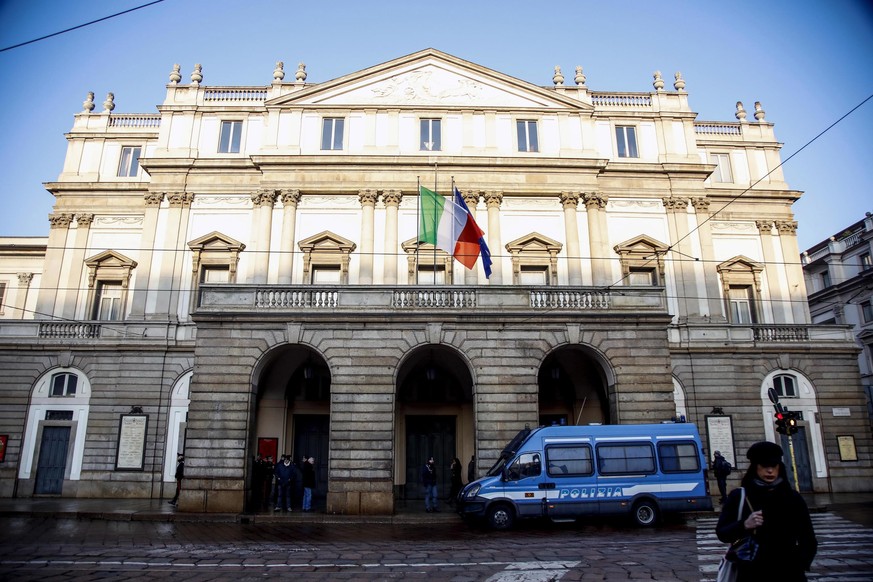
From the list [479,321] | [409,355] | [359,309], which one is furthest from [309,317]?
[479,321]

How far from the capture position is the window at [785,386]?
28594mm

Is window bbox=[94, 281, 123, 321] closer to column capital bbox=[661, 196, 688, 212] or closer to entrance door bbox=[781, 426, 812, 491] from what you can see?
column capital bbox=[661, 196, 688, 212]

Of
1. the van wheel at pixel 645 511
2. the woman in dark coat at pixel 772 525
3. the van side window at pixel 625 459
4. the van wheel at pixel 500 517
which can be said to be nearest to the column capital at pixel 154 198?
the van wheel at pixel 500 517

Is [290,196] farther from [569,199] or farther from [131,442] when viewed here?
[569,199]

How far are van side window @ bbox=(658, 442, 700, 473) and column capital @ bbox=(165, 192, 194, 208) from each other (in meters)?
23.6

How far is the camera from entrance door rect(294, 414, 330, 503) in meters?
26.1

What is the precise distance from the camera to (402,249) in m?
28.7

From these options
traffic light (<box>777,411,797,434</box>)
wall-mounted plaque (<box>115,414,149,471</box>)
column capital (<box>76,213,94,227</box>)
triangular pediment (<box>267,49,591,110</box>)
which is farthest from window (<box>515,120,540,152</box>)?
column capital (<box>76,213,94,227</box>)

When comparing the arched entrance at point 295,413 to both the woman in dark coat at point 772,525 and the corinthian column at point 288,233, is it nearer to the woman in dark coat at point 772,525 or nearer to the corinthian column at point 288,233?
the corinthian column at point 288,233

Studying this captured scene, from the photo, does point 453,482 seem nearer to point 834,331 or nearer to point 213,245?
point 213,245

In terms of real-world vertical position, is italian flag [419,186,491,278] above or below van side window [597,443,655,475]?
above

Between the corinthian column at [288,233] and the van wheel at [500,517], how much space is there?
15465 millimetres

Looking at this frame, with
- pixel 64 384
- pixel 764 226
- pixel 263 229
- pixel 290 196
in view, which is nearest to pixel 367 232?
pixel 290 196

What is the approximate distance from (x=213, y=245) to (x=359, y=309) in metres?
12.2
